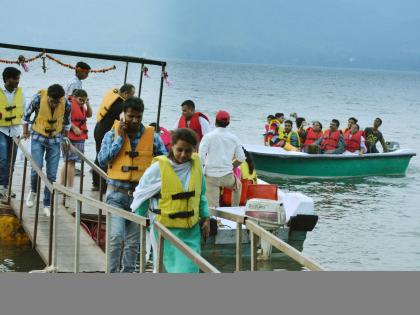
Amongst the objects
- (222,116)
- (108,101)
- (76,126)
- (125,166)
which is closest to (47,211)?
(76,126)

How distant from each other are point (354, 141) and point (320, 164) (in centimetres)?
104

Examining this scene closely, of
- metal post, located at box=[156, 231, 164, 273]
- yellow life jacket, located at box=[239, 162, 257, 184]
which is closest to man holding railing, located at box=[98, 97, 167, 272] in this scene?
metal post, located at box=[156, 231, 164, 273]

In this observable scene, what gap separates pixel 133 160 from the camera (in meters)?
6.94

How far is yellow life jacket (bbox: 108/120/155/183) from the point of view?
22.7 ft

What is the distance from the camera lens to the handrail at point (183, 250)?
17.1 feet

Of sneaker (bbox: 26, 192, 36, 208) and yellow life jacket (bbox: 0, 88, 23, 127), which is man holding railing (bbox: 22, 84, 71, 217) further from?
yellow life jacket (bbox: 0, 88, 23, 127)

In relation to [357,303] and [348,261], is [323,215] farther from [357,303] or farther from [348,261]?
[357,303]

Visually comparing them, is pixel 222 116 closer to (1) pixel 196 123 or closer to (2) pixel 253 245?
(1) pixel 196 123

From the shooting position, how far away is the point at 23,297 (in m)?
5.73

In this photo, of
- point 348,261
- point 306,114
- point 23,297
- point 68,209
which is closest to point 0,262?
point 68,209

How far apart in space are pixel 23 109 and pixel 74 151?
73 centimetres

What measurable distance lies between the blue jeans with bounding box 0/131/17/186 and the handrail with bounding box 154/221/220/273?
4.52 metres

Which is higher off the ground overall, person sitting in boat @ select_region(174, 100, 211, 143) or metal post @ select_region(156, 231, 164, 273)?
person sitting in boat @ select_region(174, 100, 211, 143)

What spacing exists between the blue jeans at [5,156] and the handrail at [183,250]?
4.52 m
